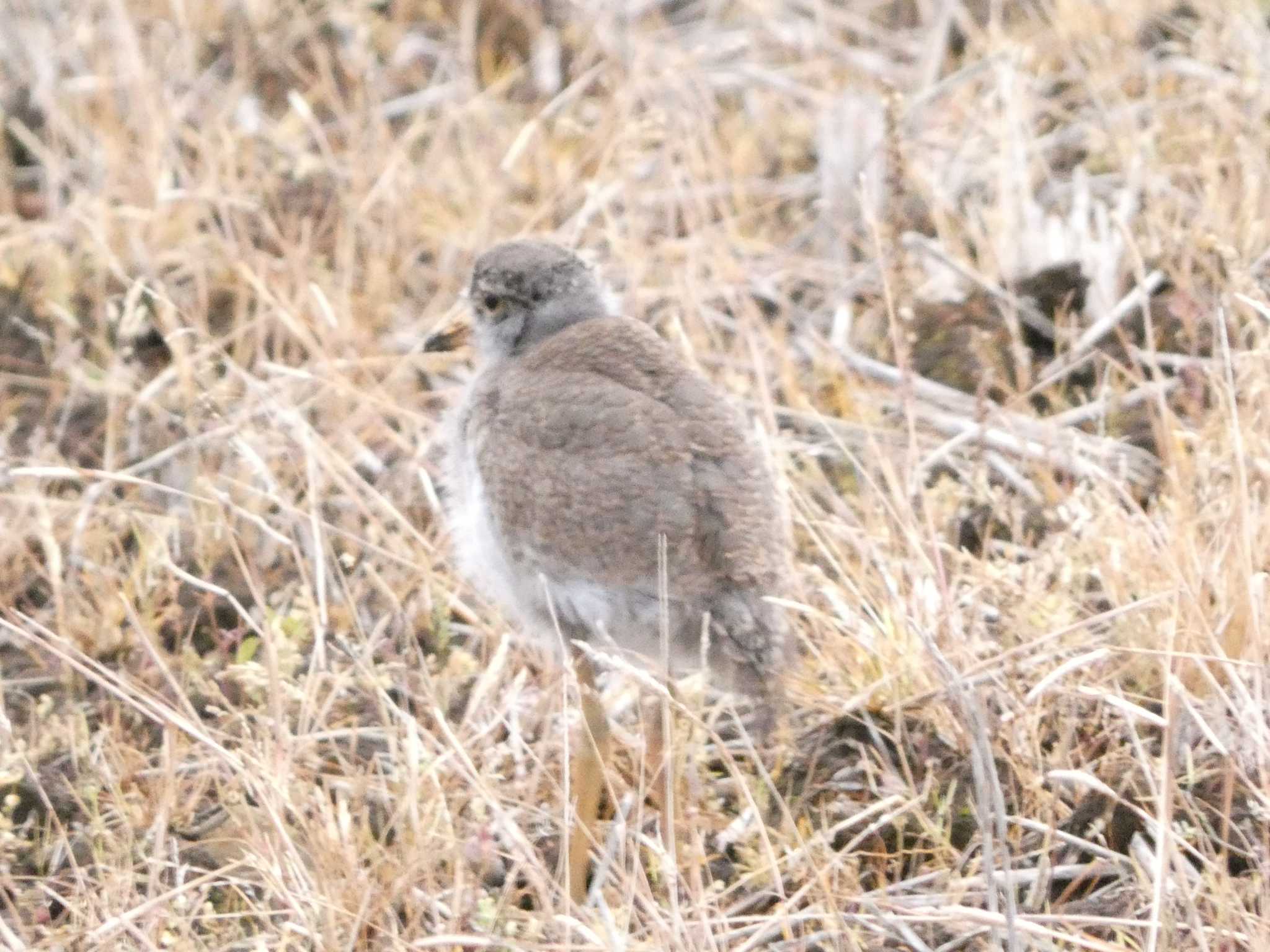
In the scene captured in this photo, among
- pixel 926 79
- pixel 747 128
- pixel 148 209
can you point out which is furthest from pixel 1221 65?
pixel 148 209

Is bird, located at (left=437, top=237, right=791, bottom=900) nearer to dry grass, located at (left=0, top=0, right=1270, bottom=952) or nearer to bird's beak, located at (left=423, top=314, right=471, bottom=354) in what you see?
dry grass, located at (left=0, top=0, right=1270, bottom=952)

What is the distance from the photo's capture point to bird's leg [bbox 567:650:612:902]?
139 inches

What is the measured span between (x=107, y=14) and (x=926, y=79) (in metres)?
2.55

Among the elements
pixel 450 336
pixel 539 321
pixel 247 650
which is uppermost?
pixel 539 321

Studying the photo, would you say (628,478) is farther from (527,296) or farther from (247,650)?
(247,650)

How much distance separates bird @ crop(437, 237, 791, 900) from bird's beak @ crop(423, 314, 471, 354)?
498 mm

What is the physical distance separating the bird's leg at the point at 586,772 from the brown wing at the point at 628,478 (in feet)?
0.80

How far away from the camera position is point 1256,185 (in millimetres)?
4926

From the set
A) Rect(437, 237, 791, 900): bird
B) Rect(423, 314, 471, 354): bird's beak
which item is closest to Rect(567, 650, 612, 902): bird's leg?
Rect(437, 237, 791, 900): bird

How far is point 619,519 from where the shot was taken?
3.42m

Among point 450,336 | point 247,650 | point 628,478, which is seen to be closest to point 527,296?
point 450,336

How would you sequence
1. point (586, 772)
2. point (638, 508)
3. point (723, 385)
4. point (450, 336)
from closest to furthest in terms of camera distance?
point (638, 508) < point (586, 772) < point (450, 336) < point (723, 385)

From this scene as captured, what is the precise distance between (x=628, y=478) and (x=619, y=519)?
0.24ft

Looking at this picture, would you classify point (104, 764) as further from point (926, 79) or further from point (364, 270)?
point (926, 79)
